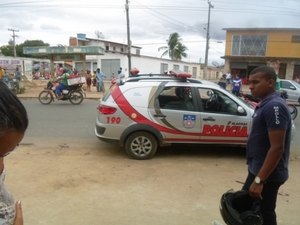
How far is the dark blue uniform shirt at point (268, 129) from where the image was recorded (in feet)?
9.43

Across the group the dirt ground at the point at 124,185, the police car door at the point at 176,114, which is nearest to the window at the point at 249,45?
the dirt ground at the point at 124,185

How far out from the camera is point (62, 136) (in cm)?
891

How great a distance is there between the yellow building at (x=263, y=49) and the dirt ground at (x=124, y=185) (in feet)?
125

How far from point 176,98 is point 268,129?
4119 mm

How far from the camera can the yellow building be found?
4250 centimetres

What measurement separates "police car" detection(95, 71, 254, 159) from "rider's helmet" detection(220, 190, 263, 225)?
145 inches

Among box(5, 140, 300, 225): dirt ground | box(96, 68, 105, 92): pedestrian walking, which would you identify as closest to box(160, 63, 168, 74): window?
box(96, 68, 105, 92): pedestrian walking

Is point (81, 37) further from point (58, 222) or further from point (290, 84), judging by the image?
point (58, 222)

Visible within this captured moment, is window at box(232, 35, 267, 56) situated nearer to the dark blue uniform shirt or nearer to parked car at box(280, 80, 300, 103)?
parked car at box(280, 80, 300, 103)

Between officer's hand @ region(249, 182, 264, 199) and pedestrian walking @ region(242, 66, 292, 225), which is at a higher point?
pedestrian walking @ region(242, 66, 292, 225)

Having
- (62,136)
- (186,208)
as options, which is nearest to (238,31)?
(62,136)

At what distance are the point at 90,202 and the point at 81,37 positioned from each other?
49941mm

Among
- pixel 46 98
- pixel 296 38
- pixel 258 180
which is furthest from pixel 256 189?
pixel 296 38

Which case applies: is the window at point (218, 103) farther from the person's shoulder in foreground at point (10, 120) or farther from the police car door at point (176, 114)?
the person's shoulder in foreground at point (10, 120)
